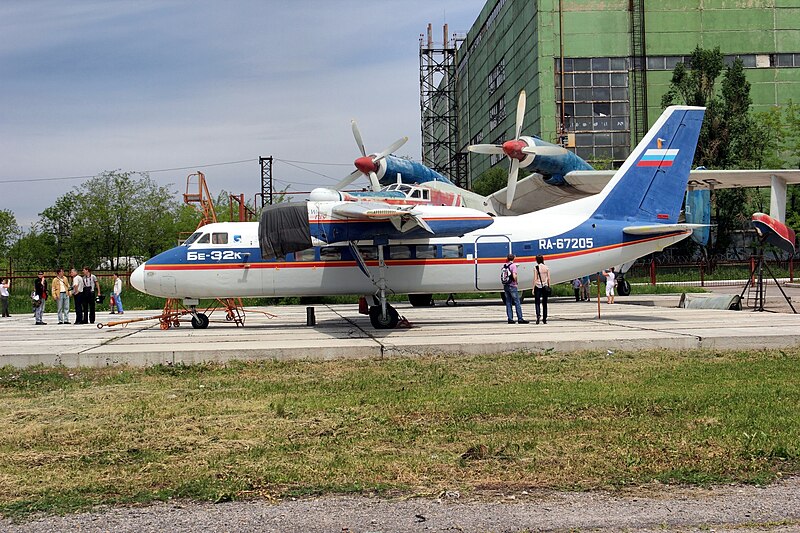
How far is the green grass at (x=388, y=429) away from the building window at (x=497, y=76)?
67.0m

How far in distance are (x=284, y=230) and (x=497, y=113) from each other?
63.4 metres

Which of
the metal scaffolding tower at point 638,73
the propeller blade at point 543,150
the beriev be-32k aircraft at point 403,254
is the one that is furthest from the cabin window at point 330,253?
the metal scaffolding tower at point 638,73

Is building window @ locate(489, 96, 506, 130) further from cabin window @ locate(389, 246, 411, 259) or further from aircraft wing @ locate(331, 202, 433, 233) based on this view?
aircraft wing @ locate(331, 202, 433, 233)

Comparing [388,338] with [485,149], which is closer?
[388,338]

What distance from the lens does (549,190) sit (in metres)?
32.7

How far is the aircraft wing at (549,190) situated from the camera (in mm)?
30156

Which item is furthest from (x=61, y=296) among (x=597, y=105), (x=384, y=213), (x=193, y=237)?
(x=597, y=105)

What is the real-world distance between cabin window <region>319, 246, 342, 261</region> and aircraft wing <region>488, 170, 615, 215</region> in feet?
44.6

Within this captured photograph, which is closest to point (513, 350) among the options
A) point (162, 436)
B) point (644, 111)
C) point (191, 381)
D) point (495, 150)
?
point (191, 381)

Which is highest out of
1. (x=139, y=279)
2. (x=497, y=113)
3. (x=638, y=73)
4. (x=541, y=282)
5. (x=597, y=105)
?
(x=638, y=73)

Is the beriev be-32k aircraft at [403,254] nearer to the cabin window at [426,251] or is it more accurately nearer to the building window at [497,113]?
the cabin window at [426,251]

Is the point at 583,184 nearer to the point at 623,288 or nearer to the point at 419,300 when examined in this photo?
the point at 623,288

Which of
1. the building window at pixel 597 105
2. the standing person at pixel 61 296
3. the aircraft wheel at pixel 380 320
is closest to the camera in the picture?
the aircraft wheel at pixel 380 320

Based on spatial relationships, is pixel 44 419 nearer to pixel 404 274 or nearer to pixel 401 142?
pixel 404 274
